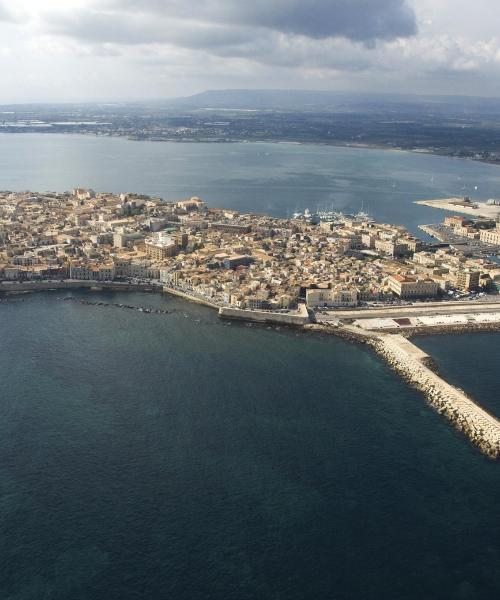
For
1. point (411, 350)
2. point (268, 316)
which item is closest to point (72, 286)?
point (268, 316)

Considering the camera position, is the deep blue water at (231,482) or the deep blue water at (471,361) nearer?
the deep blue water at (231,482)

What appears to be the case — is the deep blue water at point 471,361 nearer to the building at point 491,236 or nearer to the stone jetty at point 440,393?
the stone jetty at point 440,393

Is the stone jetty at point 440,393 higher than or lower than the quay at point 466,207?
lower

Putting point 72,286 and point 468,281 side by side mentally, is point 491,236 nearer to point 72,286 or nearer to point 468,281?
point 468,281

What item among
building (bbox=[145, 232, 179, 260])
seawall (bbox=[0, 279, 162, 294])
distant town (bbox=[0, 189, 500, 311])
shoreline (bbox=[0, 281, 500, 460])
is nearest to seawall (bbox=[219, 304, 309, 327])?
shoreline (bbox=[0, 281, 500, 460])

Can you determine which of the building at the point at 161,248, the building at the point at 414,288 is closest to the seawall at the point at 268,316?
the building at the point at 414,288

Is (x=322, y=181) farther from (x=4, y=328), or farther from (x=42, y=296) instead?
(x=4, y=328)
